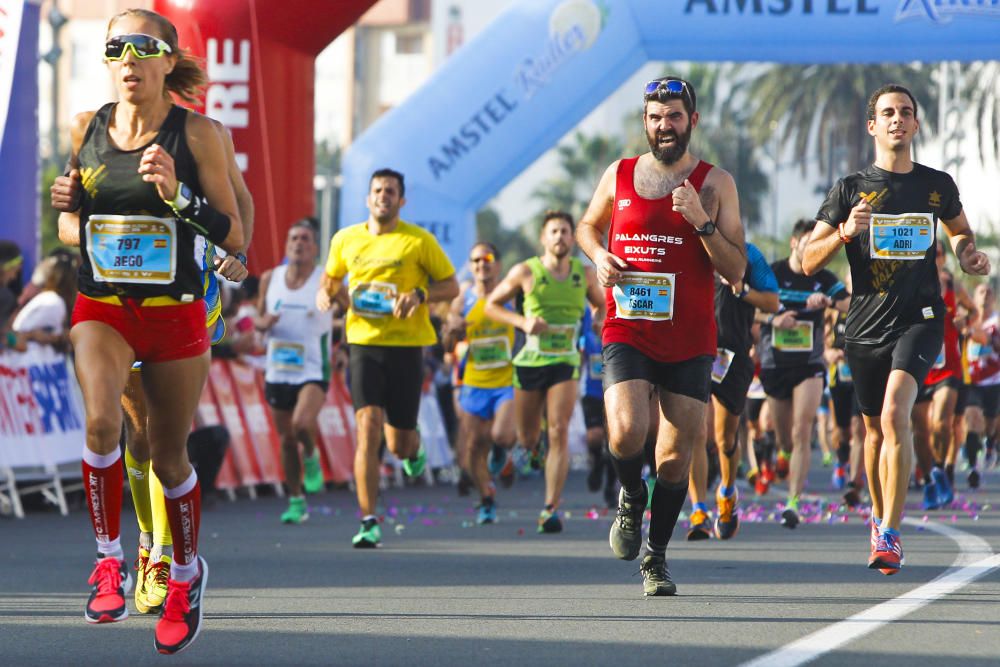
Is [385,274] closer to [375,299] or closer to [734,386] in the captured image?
[375,299]

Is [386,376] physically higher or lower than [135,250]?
lower

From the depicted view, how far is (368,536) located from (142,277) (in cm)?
478

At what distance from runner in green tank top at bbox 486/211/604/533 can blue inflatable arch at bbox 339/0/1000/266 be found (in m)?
6.64

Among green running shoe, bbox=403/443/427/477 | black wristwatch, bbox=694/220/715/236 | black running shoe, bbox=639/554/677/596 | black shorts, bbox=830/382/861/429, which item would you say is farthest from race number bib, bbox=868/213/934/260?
black shorts, bbox=830/382/861/429

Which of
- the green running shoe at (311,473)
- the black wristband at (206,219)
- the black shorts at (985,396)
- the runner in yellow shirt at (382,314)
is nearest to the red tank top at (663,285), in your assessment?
the black wristband at (206,219)

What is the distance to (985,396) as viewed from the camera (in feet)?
67.8

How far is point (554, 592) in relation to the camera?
26.4 ft

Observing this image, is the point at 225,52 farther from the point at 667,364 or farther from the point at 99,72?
the point at 99,72

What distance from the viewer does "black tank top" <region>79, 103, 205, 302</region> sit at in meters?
6.14

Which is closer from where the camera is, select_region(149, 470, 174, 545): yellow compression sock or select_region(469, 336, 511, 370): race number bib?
select_region(149, 470, 174, 545): yellow compression sock

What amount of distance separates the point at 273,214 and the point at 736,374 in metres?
7.23

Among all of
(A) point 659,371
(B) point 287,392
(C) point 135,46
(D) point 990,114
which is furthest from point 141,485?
(D) point 990,114

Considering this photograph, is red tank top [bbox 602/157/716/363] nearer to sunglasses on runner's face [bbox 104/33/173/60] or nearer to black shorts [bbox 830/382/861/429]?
sunglasses on runner's face [bbox 104/33/173/60]

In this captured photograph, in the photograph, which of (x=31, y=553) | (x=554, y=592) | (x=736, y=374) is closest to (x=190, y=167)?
(x=554, y=592)
